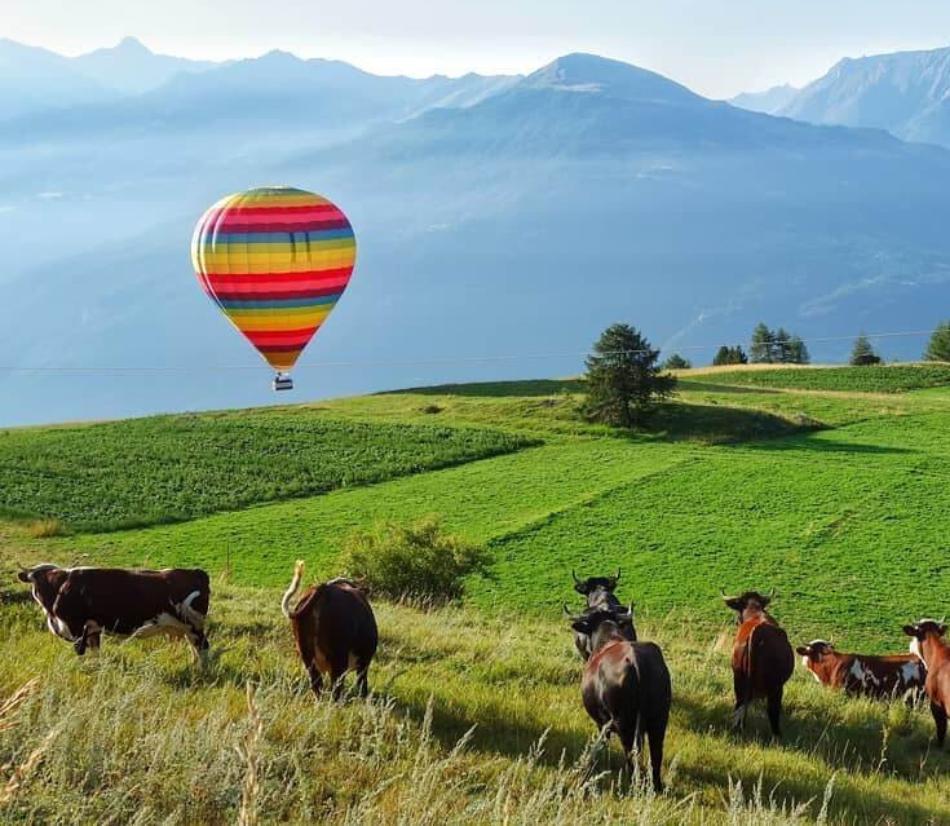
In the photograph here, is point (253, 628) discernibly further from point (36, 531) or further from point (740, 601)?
point (36, 531)

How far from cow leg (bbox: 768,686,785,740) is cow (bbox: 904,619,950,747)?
2032 mm

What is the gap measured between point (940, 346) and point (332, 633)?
105188mm

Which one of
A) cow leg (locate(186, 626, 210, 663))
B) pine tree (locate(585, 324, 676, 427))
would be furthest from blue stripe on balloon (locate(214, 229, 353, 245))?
pine tree (locate(585, 324, 676, 427))

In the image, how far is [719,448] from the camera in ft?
175

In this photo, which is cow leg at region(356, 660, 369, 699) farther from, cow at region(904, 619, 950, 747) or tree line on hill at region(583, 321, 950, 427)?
tree line on hill at region(583, 321, 950, 427)

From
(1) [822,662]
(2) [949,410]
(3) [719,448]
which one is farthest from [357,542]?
(2) [949,410]

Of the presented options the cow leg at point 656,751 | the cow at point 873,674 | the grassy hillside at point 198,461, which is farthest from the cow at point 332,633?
the grassy hillside at point 198,461

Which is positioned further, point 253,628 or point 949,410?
point 949,410

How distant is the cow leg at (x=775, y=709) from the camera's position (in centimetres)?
1048

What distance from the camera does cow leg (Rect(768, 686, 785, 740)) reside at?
10.5m

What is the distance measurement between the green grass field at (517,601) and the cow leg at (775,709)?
0.19 metres

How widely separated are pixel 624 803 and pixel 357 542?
18628mm

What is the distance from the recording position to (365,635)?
9484 mm

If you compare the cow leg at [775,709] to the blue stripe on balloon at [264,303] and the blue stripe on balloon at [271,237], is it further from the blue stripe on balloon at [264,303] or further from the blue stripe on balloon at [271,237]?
the blue stripe on balloon at [264,303]
